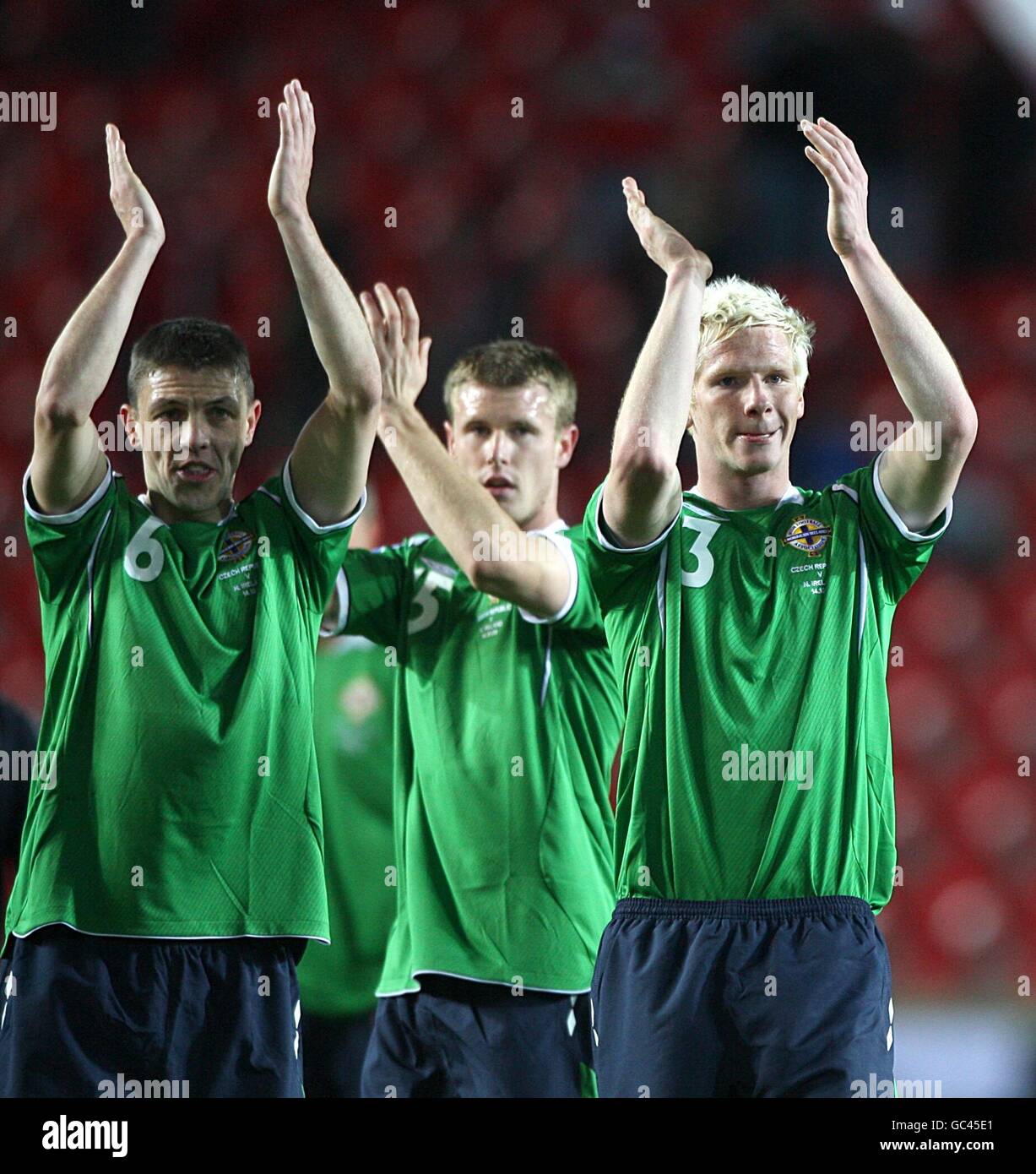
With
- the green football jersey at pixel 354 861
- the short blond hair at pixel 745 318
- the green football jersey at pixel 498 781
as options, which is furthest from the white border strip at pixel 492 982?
the short blond hair at pixel 745 318

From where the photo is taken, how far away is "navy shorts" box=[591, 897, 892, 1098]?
251cm

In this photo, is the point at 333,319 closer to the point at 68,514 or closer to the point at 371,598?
the point at 68,514

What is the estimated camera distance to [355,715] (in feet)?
13.0

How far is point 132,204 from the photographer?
2959 millimetres

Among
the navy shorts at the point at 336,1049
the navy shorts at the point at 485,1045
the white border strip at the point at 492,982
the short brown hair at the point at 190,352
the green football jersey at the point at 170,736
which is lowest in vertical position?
the navy shorts at the point at 336,1049

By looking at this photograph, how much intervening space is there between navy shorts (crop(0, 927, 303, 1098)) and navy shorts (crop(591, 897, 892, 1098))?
0.62 m

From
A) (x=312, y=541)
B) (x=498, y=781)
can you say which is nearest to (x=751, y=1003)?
(x=498, y=781)

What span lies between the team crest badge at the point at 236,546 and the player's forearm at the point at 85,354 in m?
0.35

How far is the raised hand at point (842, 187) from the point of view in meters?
2.76

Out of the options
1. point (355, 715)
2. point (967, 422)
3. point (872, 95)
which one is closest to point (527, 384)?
point (355, 715)

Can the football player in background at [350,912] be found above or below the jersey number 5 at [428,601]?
below

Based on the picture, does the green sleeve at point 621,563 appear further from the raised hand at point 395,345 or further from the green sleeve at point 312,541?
the raised hand at point 395,345

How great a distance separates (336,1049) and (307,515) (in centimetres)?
151

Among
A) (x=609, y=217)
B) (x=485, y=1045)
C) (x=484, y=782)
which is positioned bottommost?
(x=485, y=1045)
